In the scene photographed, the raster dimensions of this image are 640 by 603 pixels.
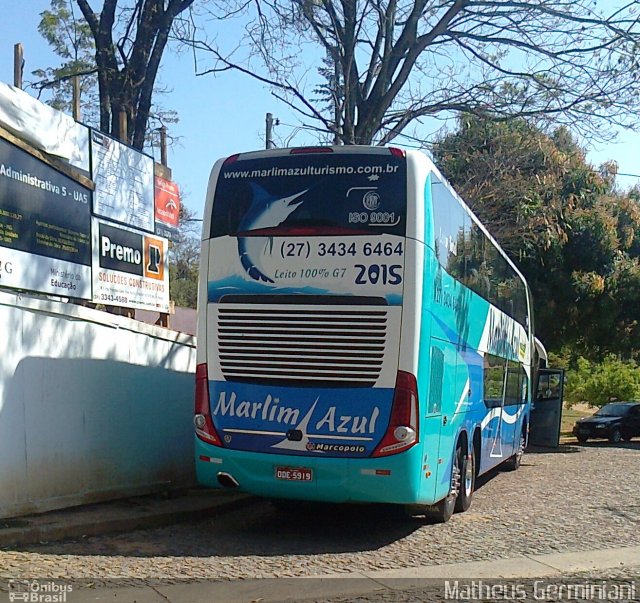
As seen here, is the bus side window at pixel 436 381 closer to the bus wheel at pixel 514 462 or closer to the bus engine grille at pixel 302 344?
the bus engine grille at pixel 302 344

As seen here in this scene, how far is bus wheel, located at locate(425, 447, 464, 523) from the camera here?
9523mm

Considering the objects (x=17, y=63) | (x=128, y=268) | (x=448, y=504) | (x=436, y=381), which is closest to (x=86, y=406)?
(x=128, y=268)

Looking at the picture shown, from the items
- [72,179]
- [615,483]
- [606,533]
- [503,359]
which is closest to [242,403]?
[72,179]

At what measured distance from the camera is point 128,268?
1122 cm

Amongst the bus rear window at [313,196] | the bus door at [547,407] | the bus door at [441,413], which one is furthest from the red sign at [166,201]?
the bus door at [547,407]

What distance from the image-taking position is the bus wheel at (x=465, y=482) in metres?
10.4

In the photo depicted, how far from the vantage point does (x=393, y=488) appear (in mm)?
8094

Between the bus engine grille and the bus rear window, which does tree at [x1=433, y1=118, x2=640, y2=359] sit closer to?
the bus rear window

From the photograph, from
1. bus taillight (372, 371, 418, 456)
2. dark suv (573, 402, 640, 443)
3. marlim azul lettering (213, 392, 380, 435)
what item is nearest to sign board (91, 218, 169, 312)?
marlim azul lettering (213, 392, 380, 435)

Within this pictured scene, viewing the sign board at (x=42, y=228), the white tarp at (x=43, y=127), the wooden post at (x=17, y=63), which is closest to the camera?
the sign board at (x=42, y=228)

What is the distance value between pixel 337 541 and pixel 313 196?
3.81m

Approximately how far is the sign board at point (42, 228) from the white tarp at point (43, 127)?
280 mm

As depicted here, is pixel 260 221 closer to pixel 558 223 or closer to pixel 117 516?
pixel 117 516

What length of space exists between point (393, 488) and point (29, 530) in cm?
357
